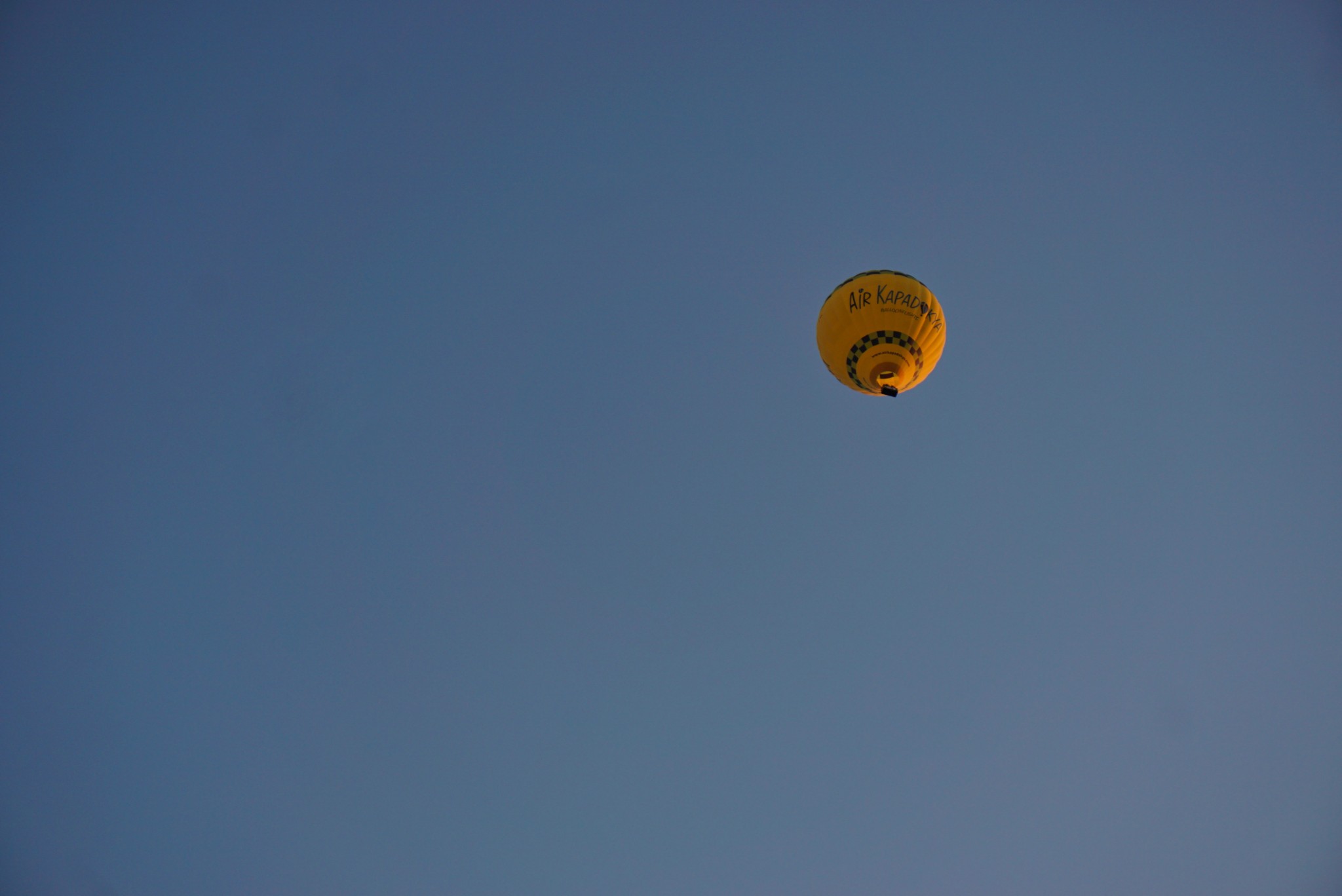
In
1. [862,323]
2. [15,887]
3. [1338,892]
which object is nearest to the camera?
[862,323]

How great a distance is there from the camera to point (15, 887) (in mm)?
35469

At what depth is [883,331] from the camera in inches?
512

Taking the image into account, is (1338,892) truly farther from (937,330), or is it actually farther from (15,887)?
(15,887)

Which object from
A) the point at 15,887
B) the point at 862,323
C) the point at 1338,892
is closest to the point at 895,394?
the point at 862,323

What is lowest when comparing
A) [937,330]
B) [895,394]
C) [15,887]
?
[15,887]

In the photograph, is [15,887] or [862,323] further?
[15,887]

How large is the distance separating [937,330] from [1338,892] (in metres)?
36.3

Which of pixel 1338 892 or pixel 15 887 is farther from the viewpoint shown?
pixel 15 887

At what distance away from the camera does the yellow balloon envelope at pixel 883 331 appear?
42.7ft

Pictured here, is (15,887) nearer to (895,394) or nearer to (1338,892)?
(895,394)

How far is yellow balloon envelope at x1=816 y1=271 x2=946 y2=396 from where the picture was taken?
13.0 meters

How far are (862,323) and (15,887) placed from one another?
46.2 m

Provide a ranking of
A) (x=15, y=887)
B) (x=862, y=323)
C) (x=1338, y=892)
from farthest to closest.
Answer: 1. (x=15, y=887)
2. (x=1338, y=892)
3. (x=862, y=323)

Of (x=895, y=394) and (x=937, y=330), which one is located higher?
(x=937, y=330)
